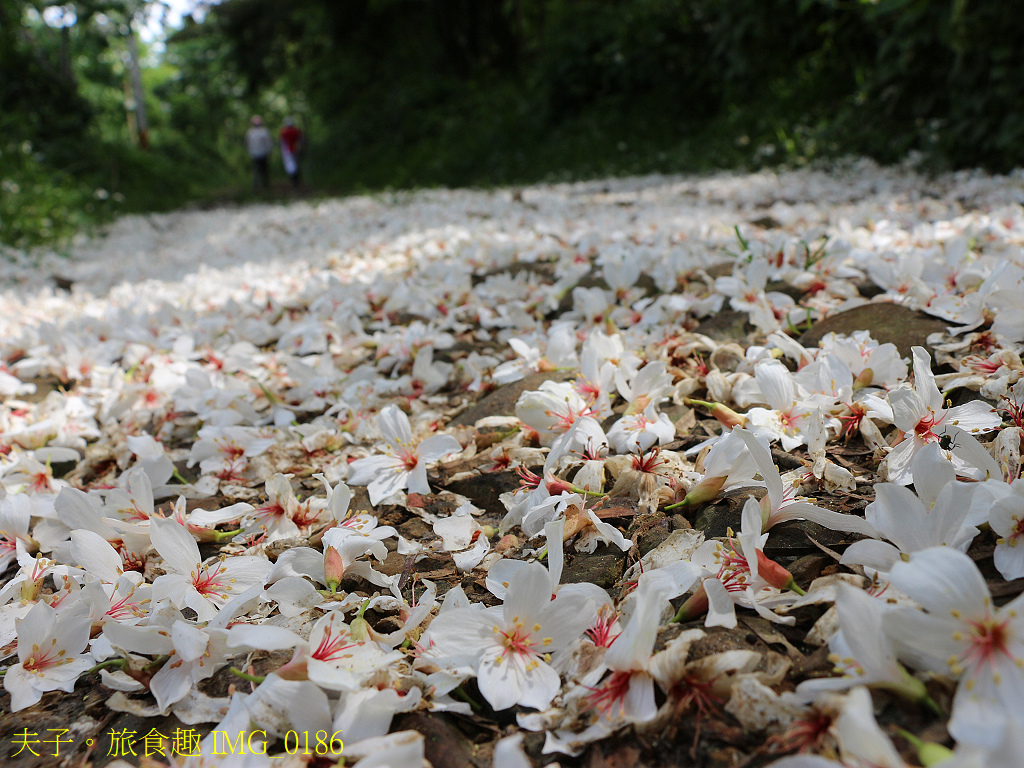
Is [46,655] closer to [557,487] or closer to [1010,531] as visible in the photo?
[557,487]

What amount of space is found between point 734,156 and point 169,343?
22.4ft

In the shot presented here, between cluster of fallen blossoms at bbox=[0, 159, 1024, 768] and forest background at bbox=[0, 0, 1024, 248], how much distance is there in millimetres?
3368

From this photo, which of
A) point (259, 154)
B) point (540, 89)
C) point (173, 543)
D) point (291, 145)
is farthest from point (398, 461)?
point (259, 154)

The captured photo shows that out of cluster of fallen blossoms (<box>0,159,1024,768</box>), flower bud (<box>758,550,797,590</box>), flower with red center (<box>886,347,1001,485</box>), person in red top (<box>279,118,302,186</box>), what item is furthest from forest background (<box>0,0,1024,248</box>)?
flower bud (<box>758,550,797,590</box>)

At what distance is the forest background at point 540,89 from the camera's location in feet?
17.0

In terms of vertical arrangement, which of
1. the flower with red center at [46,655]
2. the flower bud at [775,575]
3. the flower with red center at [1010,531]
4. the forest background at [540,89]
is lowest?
the flower with red center at [46,655]

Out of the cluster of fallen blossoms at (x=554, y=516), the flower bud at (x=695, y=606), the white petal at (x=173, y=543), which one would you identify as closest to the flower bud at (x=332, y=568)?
A: the cluster of fallen blossoms at (x=554, y=516)

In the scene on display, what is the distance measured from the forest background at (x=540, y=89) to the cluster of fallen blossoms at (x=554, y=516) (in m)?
3.37

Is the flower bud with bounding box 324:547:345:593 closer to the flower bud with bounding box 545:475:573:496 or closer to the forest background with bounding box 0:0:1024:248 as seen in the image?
the flower bud with bounding box 545:475:573:496

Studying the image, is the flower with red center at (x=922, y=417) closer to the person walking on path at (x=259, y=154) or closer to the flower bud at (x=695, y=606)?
the flower bud at (x=695, y=606)

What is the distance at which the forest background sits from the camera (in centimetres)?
518

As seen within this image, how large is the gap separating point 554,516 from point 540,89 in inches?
436

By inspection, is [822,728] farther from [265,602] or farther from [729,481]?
[265,602]

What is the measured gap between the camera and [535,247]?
3418 mm
